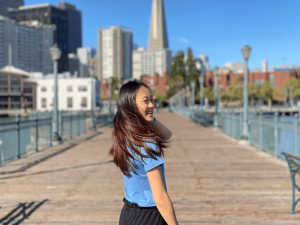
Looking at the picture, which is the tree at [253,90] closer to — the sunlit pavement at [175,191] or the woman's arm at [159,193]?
the sunlit pavement at [175,191]

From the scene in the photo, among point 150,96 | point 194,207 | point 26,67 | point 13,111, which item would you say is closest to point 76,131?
point 194,207

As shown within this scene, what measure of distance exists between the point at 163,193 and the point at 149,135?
1.09 feet

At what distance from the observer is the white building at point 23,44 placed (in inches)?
6713

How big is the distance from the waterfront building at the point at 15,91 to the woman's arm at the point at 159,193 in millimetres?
91341

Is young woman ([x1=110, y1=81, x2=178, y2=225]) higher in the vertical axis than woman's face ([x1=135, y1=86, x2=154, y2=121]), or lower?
lower

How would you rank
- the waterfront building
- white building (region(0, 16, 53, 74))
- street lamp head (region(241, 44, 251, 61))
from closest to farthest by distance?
street lamp head (region(241, 44, 251, 61))
the waterfront building
white building (region(0, 16, 53, 74))

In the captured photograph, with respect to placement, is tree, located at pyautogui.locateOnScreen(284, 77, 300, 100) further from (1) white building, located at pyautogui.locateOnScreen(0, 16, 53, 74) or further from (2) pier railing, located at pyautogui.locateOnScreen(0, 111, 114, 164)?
(1) white building, located at pyautogui.locateOnScreen(0, 16, 53, 74)

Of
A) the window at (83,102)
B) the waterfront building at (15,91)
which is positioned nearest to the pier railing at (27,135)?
the window at (83,102)

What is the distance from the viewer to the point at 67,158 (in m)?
10.5

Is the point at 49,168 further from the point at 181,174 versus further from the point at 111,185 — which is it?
the point at 181,174

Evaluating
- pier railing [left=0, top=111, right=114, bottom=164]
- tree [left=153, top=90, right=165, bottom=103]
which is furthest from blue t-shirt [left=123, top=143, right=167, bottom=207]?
tree [left=153, top=90, right=165, bottom=103]

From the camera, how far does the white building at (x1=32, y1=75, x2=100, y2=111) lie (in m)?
85.6

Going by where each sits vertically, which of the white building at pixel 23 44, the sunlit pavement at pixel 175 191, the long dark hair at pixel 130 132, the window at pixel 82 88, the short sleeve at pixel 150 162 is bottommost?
the sunlit pavement at pixel 175 191

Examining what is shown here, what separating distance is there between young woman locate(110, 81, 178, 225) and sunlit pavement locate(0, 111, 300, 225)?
110 inches
